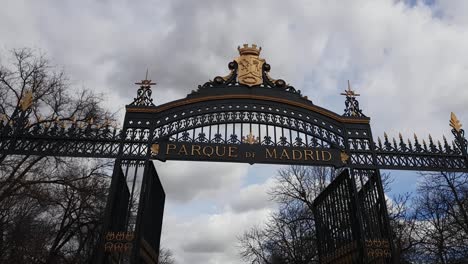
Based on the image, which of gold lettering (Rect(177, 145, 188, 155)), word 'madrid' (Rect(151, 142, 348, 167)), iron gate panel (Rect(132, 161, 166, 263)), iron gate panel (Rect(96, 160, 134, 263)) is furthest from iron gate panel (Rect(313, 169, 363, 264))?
iron gate panel (Rect(96, 160, 134, 263))

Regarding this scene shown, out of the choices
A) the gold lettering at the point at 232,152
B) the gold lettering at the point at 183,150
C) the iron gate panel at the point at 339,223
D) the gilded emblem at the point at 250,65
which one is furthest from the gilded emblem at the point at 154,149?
the iron gate panel at the point at 339,223

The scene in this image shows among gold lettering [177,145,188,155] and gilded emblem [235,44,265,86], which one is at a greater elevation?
gilded emblem [235,44,265,86]

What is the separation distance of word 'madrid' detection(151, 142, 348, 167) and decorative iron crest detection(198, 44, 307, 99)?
2081mm

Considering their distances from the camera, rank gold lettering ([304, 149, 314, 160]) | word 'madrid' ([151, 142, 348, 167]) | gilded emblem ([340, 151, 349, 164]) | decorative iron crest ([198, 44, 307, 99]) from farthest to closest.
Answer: decorative iron crest ([198, 44, 307, 99]) < gilded emblem ([340, 151, 349, 164]) < gold lettering ([304, 149, 314, 160]) < word 'madrid' ([151, 142, 348, 167])

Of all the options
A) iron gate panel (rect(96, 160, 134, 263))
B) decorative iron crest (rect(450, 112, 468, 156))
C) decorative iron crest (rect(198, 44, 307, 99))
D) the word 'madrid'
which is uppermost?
decorative iron crest (rect(198, 44, 307, 99))

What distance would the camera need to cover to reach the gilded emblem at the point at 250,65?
11523 millimetres

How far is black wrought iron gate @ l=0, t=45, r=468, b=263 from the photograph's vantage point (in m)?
10.2

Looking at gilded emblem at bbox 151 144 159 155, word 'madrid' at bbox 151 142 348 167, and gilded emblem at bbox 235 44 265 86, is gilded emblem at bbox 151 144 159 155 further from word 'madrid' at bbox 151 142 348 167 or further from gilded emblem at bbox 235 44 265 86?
gilded emblem at bbox 235 44 265 86

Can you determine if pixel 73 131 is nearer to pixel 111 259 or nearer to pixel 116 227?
pixel 116 227

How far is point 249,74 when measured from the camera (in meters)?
11.5

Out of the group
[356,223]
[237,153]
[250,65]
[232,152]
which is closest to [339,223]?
[356,223]

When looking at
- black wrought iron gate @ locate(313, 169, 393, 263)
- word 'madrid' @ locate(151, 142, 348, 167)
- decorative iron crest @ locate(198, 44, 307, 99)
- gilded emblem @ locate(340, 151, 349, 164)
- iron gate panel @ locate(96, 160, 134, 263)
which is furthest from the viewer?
decorative iron crest @ locate(198, 44, 307, 99)

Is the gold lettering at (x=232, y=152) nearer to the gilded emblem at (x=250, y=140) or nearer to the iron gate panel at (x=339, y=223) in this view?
the gilded emblem at (x=250, y=140)

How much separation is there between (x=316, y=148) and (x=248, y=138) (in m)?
2.11
